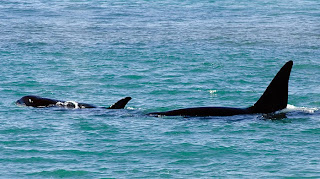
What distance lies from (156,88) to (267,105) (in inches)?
265

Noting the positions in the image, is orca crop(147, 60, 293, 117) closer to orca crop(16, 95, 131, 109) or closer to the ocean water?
the ocean water

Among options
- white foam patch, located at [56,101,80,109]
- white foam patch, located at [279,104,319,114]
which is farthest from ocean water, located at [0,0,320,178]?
white foam patch, located at [56,101,80,109]

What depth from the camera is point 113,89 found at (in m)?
30.2

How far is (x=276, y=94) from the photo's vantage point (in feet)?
78.4

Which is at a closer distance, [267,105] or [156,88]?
[267,105]

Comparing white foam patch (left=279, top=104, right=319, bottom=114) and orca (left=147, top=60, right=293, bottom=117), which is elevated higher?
orca (left=147, top=60, right=293, bottom=117)

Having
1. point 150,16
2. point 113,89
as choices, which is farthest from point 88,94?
point 150,16

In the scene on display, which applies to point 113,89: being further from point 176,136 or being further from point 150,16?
point 150,16

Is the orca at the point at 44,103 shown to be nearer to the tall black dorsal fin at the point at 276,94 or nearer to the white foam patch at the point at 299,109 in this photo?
the tall black dorsal fin at the point at 276,94

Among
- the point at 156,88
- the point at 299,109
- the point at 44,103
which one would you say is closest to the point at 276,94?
the point at 299,109

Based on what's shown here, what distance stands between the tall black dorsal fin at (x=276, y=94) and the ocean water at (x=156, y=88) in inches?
19.5

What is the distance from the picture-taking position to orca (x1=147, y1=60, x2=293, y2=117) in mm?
23766

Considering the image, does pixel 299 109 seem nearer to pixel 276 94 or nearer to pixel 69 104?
pixel 276 94

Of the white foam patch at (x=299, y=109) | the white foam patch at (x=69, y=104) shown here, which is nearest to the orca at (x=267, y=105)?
the white foam patch at (x=299, y=109)
